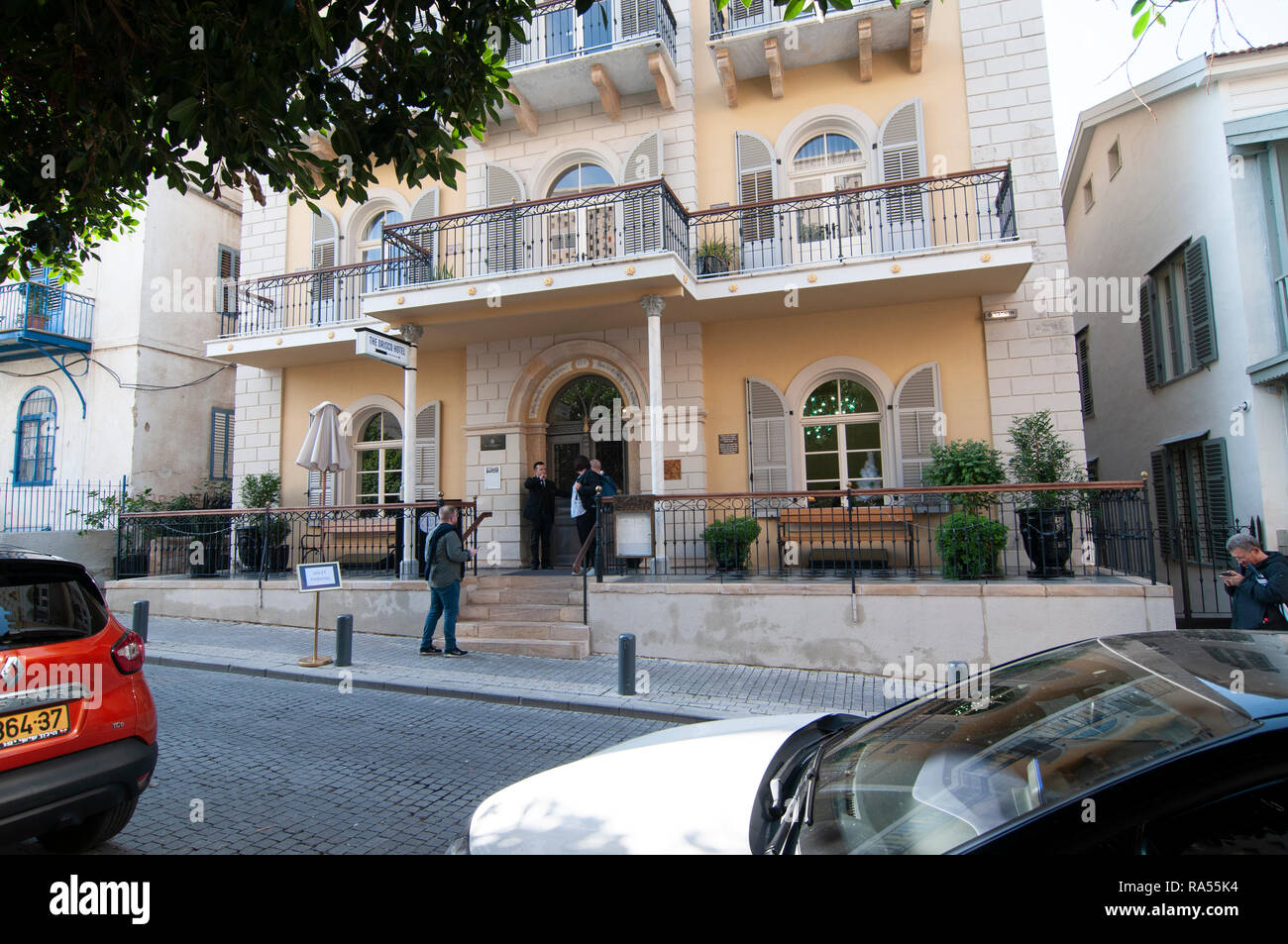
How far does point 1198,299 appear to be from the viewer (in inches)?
423

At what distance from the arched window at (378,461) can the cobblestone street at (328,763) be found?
632 centimetres

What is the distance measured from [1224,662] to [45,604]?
4.83 m

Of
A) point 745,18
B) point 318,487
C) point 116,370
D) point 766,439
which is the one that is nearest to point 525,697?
point 766,439

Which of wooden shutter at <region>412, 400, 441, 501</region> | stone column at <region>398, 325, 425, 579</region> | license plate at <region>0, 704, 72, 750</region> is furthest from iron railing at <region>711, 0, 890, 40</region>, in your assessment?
license plate at <region>0, 704, 72, 750</region>

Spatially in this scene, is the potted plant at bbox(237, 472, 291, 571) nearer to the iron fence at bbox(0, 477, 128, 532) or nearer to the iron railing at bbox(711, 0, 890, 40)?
the iron fence at bbox(0, 477, 128, 532)

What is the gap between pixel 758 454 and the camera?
11508 mm

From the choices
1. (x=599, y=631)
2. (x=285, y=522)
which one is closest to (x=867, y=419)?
(x=599, y=631)

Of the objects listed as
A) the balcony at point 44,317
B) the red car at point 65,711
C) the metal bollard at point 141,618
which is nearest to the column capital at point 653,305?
the red car at point 65,711

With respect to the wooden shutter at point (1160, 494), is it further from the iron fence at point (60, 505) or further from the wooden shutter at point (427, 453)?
the iron fence at point (60, 505)

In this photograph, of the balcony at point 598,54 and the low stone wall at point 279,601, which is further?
the balcony at point 598,54

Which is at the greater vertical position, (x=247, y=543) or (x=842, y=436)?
(x=842, y=436)

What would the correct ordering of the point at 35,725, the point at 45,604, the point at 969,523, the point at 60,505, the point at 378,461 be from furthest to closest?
1. the point at 60,505
2. the point at 378,461
3. the point at 969,523
4. the point at 45,604
5. the point at 35,725

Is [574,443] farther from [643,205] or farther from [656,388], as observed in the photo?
[643,205]

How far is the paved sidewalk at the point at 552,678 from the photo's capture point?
6.77 metres
